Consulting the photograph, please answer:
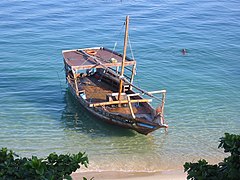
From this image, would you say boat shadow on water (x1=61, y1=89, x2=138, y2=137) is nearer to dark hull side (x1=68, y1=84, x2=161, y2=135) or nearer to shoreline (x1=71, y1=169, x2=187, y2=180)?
dark hull side (x1=68, y1=84, x2=161, y2=135)

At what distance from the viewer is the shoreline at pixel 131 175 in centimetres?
1811

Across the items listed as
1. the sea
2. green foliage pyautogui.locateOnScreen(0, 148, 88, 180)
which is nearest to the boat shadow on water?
the sea

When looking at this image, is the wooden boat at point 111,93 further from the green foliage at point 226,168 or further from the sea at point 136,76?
the green foliage at point 226,168

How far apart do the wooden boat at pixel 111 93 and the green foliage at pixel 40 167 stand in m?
11.4

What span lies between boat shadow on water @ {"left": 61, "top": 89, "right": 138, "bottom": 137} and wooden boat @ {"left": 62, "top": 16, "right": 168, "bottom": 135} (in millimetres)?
651

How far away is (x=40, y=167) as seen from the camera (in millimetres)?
8281

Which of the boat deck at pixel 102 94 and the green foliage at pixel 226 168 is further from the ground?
the green foliage at pixel 226 168

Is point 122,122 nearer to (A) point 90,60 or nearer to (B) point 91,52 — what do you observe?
(A) point 90,60

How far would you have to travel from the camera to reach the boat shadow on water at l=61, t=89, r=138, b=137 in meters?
22.4

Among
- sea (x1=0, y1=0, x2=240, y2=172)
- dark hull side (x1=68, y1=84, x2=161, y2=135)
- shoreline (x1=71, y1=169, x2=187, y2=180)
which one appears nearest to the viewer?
shoreline (x1=71, y1=169, x2=187, y2=180)

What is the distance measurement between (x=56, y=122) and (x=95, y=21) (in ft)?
78.6

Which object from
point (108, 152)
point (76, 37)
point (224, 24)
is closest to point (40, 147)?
point (108, 152)

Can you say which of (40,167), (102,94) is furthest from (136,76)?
(40,167)

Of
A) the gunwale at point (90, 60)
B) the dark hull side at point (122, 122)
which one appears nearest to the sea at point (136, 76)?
the dark hull side at point (122, 122)
